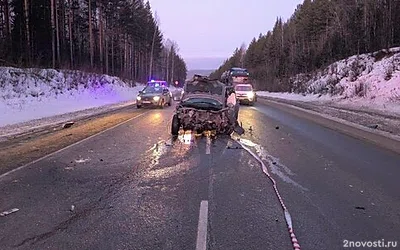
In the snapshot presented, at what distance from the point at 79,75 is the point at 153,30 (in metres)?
66.8

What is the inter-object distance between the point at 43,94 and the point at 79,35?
5168 centimetres

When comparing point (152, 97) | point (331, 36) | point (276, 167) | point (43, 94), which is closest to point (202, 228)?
point (276, 167)

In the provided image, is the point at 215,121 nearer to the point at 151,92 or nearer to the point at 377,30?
the point at 151,92

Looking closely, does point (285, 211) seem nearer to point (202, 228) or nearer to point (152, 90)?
point (202, 228)

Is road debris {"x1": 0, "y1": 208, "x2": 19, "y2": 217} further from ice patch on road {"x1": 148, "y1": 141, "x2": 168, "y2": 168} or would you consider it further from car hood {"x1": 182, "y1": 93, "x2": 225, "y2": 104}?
car hood {"x1": 182, "y1": 93, "x2": 225, "y2": 104}

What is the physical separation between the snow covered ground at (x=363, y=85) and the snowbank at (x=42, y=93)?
18709mm

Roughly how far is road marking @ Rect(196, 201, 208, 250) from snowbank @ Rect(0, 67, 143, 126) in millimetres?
14457

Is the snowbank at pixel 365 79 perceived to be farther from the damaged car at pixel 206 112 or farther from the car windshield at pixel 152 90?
the damaged car at pixel 206 112

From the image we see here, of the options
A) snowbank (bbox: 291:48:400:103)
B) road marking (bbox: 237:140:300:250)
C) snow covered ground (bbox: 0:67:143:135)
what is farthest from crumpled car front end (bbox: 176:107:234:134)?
snowbank (bbox: 291:48:400:103)

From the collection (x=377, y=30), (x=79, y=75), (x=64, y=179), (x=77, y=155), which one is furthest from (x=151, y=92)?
(x=377, y=30)

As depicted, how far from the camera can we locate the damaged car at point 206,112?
572 inches

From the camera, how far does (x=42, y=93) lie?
29344 mm

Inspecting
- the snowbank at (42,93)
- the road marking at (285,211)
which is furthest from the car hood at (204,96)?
the snowbank at (42,93)

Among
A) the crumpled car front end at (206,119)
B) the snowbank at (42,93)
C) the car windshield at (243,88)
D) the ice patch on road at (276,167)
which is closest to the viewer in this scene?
the ice patch on road at (276,167)
